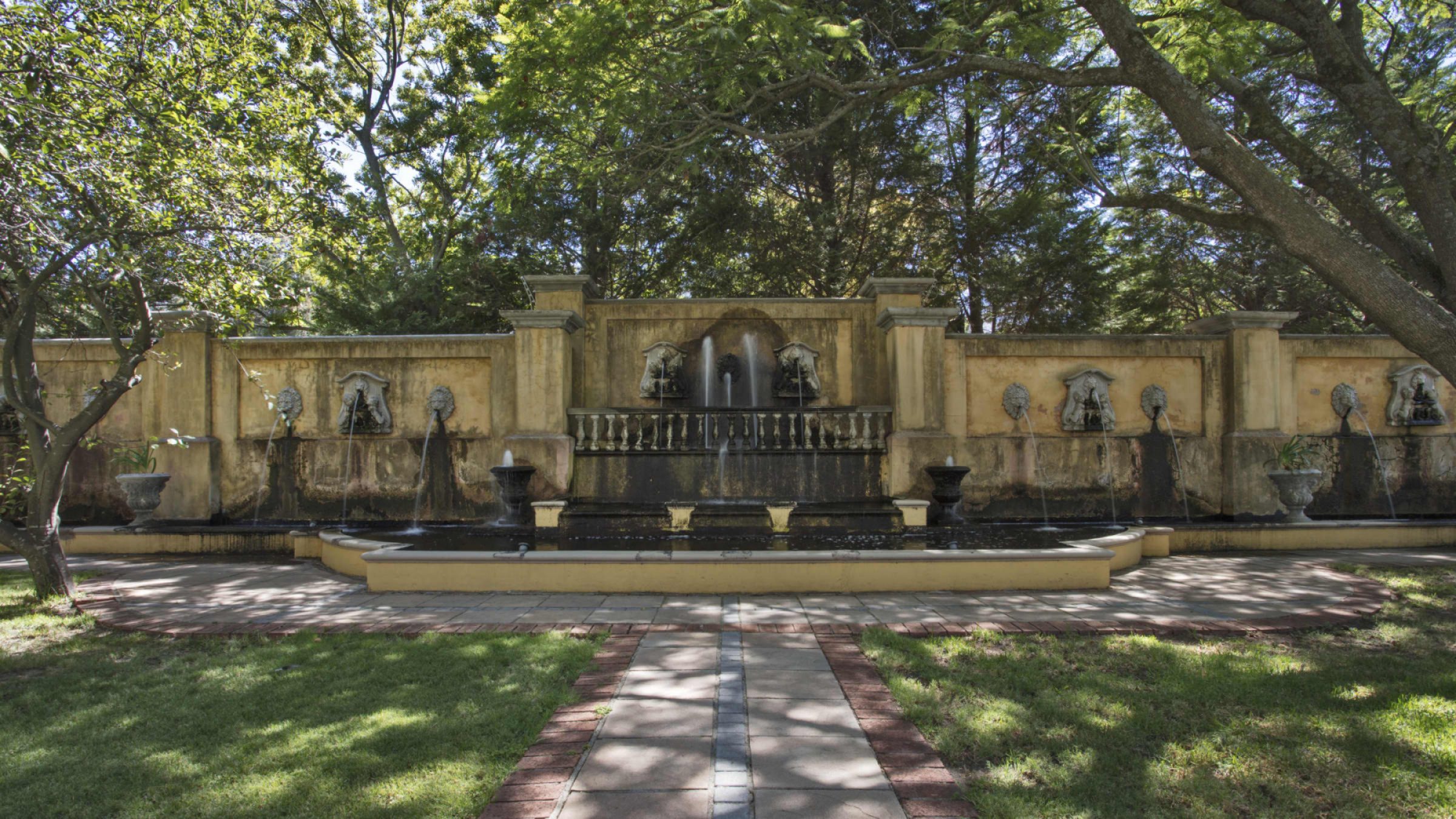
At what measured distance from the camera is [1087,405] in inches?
476

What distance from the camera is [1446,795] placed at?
3.07 metres

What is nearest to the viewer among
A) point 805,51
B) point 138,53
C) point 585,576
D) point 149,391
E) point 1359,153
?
point 138,53

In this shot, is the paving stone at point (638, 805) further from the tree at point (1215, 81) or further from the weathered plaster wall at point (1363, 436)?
the weathered plaster wall at point (1363, 436)

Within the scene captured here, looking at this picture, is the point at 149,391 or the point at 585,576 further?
the point at 149,391

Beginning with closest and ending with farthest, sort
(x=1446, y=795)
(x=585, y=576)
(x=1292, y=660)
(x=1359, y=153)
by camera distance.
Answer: (x=1446, y=795) < (x=1292, y=660) < (x=585, y=576) < (x=1359, y=153)

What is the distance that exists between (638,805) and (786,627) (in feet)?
9.75

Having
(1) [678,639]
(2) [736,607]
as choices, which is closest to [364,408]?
(2) [736,607]

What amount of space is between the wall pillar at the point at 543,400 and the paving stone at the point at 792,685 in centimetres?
720

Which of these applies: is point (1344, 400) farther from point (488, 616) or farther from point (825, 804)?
point (488, 616)

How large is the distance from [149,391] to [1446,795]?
15655mm

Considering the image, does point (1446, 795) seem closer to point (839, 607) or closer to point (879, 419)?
point (839, 607)

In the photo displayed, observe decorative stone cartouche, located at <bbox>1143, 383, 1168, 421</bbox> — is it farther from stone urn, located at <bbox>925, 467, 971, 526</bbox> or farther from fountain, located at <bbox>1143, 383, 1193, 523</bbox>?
stone urn, located at <bbox>925, 467, 971, 526</bbox>

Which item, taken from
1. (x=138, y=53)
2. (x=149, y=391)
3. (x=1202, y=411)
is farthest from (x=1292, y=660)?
(x=149, y=391)

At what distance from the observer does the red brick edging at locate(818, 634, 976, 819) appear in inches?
118
